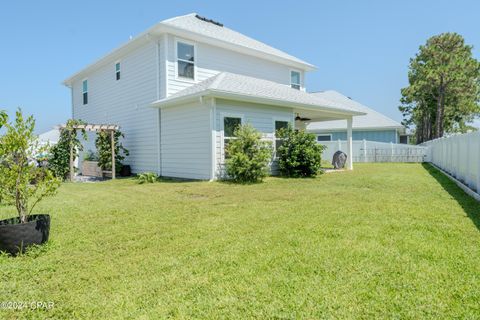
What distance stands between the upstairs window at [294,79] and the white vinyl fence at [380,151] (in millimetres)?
6161

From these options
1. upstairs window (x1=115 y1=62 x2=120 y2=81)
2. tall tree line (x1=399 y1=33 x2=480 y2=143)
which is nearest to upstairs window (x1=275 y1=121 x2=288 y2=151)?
upstairs window (x1=115 y1=62 x2=120 y2=81)

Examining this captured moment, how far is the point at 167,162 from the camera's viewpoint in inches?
479

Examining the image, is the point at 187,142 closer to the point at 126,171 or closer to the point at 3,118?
the point at 126,171

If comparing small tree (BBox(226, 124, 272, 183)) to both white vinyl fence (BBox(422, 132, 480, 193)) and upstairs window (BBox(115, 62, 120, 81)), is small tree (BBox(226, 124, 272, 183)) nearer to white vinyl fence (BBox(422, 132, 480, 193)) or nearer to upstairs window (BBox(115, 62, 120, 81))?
white vinyl fence (BBox(422, 132, 480, 193))

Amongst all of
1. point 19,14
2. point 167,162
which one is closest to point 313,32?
point 167,162

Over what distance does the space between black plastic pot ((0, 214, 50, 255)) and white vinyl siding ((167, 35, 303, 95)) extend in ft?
29.2

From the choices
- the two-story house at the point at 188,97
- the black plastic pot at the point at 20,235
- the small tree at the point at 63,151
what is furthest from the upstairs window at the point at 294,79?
the black plastic pot at the point at 20,235

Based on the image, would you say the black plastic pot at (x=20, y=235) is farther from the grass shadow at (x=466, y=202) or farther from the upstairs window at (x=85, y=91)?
the upstairs window at (x=85, y=91)

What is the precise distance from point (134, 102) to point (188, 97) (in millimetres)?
4594

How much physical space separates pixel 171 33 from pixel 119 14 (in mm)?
4242

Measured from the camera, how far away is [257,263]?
3223 mm

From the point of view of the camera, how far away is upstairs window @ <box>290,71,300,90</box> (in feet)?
56.9

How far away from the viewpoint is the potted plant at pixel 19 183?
3648 mm

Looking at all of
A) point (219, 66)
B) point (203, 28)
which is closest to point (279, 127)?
point (219, 66)
